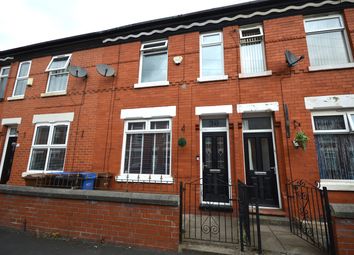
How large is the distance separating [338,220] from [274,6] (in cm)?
624

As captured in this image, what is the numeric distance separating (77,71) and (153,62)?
2996mm

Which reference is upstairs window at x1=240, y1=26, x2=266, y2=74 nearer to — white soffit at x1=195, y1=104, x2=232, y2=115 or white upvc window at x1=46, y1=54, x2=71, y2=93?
white soffit at x1=195, y1=104, x2=232, y2=115

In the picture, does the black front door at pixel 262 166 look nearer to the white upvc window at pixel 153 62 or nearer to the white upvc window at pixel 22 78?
the white upvc window at pixel 153 62

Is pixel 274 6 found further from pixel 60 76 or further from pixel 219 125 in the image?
pixel 60 76

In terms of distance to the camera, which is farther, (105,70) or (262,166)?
Answer: (105,70)

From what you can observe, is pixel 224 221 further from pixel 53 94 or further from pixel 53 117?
pixel 53 94

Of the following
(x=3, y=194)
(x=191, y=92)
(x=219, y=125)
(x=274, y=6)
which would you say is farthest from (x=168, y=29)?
(x=3, y=194)

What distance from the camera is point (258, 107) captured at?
566 cm

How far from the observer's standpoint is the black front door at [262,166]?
211 inches

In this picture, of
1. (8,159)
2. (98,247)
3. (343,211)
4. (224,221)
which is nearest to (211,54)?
(224,221)

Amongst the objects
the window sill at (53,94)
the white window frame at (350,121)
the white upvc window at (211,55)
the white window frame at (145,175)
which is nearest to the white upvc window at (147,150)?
the white window frame at (145,175)

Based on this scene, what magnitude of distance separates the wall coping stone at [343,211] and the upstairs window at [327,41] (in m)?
4.34

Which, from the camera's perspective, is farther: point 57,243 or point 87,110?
point 87,110

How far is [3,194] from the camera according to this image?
4730mm
